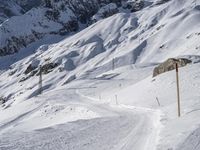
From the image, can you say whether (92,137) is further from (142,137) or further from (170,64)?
(170,64)

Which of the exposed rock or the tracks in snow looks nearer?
the tracks in snow

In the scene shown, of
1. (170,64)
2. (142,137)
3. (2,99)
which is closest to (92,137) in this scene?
(142,137)

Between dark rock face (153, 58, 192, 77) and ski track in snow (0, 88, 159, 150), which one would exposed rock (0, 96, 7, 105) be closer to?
dark rock face (153, 58, 192, 77)

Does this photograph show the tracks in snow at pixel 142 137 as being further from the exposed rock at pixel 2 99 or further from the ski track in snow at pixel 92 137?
the exposed rock at pixel 2 99

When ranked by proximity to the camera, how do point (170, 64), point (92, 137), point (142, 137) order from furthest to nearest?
point (170, 64), point (92, 137), point (142, 137)

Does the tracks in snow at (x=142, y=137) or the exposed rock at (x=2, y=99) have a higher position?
the exposed rock at (x=2, y=99)

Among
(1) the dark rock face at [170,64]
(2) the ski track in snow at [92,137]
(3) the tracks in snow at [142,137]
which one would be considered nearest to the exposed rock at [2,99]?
(1) the dark rock face at [170,64]

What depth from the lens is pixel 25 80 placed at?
199875 millimetres

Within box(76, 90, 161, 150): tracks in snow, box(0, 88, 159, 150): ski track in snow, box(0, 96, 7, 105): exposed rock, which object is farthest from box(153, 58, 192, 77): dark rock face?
box(0, 96, 7, 105): exposed rock

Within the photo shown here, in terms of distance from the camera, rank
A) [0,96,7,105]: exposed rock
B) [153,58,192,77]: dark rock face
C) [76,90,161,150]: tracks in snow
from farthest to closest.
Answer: [0,96,7,105]: exposed rock < [153,58,192,77]: dark rock face < [76,90,161,150]: tracks in snow

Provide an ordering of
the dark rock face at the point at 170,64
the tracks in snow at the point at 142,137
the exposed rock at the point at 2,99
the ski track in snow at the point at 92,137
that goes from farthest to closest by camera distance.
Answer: the exposed rock at the point at 2,99 → the dark rock face at the point at 170,64 → the ski track in snow at the point at 92,137 → the tracks in snow at the point at 142,137

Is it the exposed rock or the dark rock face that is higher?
the dark rock face

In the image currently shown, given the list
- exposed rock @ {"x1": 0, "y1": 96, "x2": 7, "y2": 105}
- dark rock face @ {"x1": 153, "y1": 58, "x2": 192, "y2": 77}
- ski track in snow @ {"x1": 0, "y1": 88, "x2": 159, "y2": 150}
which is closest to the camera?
ski track in snow @ {"x1": 0, "y1": 88, "x2": 159, "y2": 150}

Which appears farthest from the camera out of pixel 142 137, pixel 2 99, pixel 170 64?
pixel 2 99
